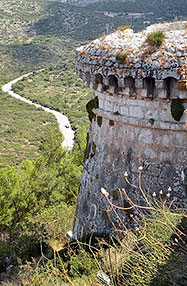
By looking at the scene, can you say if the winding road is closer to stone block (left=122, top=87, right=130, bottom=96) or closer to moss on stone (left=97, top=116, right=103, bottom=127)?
moss on stone (left=97, top=116, right=103, bottom=127)

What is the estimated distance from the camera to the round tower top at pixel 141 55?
429cm

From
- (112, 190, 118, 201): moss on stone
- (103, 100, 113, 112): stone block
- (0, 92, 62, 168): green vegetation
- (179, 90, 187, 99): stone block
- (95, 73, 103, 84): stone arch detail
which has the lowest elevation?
(0, 92, 62, 168): green vegetation

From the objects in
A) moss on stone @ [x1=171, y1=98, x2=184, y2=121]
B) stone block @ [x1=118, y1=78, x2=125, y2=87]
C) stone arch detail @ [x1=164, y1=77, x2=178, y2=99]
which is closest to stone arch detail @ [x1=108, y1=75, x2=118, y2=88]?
stone block @ [x1=118, y1=78, x2=125, y2=87]

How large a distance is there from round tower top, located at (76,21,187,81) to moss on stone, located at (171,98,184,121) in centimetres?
39

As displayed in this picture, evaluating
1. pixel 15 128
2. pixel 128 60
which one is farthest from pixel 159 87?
pixel 15 128

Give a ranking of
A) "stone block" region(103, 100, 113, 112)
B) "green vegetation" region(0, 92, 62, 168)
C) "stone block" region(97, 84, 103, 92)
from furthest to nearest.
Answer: "green vegetation" region(0, 92, 62, 168) < "stone block" region(103, 100, 113, 112) < "stone block" region(97, 84, 103, 92)

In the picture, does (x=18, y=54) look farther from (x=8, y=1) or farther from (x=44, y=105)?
(x=8, y=1)

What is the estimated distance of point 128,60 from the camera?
14.9 ft

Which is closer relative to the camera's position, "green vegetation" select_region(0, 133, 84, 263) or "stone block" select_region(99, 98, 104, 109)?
"stone block" select_region(99, 98, 104, 109)

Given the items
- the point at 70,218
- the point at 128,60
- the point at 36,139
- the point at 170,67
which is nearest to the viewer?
the point at 170,67

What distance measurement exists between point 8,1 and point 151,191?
277ft

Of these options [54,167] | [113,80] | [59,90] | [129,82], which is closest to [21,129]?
[59,90]

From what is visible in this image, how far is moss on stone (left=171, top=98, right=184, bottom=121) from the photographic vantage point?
4.52 m

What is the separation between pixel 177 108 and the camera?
4535mm
